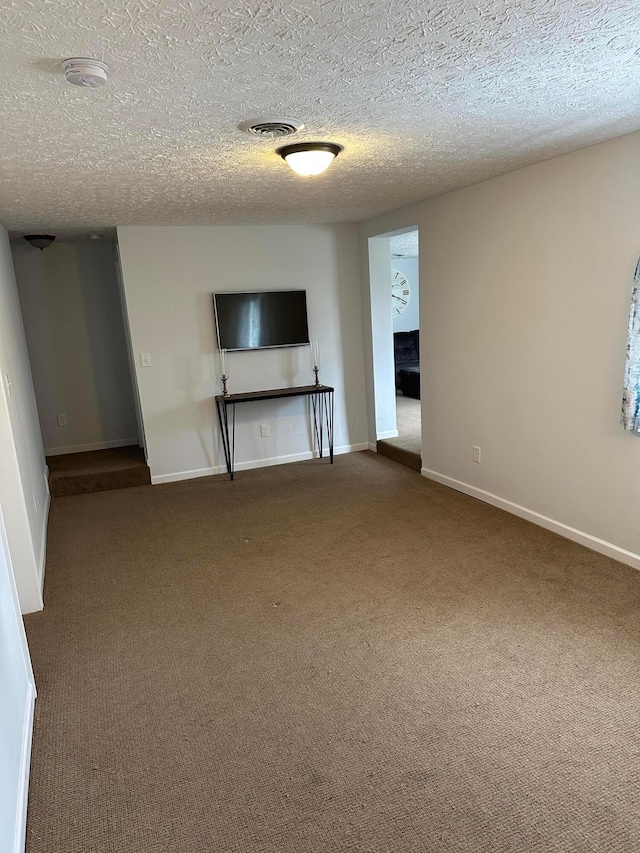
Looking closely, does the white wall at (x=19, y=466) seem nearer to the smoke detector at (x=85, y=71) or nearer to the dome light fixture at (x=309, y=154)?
the smoke detector at (x=85, y=71)

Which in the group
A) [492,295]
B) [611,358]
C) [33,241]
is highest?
[33,241]

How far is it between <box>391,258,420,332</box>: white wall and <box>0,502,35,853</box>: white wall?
7693mm

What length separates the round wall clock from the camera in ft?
29.5

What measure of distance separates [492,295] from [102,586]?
121 inches

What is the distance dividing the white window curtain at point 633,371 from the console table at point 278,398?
2744 mm

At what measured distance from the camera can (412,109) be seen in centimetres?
219

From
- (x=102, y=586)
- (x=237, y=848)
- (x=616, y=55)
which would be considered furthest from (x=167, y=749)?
(x=616, y=55)

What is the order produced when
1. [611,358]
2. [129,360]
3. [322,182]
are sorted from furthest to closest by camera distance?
[129,360] → [322,182] → [611,358]

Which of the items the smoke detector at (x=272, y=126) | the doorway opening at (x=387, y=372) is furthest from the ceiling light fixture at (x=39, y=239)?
the smoke detector at (x=272, y=126)

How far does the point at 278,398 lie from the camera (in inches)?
209

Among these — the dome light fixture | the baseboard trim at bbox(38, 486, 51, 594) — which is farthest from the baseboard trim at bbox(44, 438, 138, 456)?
the dome light fixture

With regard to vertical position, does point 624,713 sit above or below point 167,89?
below

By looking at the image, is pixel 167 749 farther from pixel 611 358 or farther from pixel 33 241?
pixel 33 241

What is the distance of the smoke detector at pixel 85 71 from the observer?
159 centimetres
